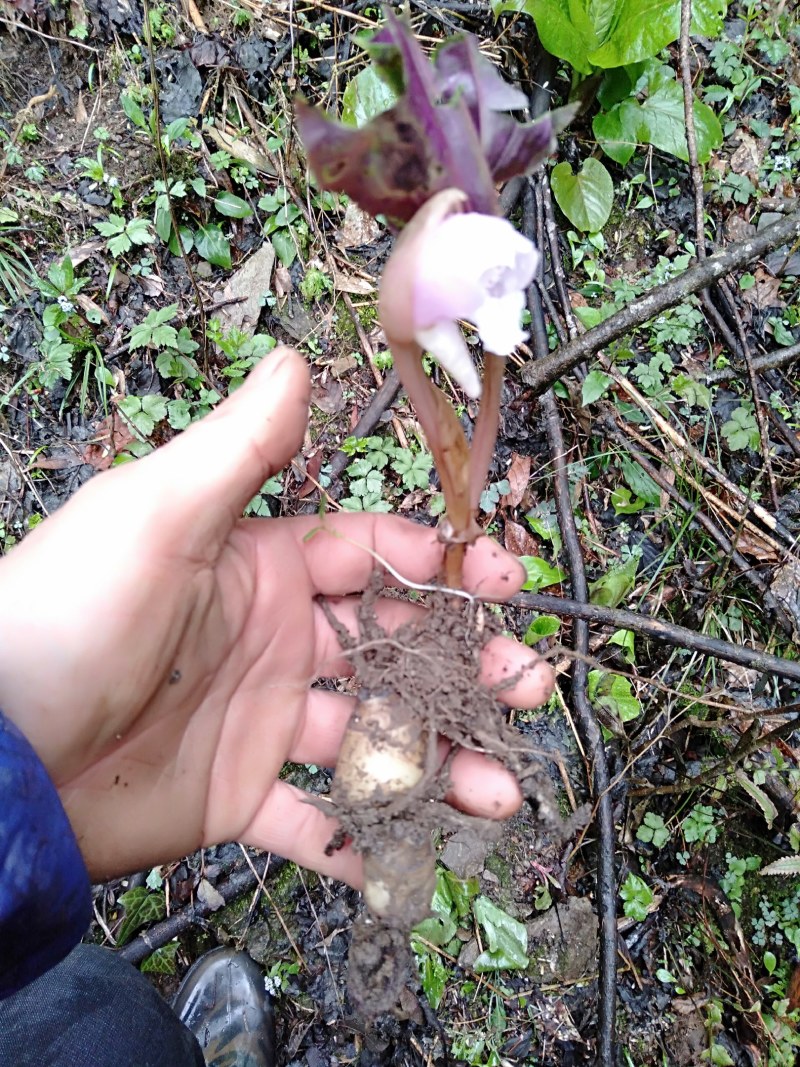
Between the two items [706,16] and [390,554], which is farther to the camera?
[706,16]

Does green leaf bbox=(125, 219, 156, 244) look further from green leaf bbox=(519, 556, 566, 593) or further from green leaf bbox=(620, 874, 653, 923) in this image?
green leaf bbox=(620, 874, 653, 923)

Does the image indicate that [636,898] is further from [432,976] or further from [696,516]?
Answer: [696,516]

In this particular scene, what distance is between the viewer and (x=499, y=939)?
8.03 ft

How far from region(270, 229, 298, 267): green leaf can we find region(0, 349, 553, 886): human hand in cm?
142

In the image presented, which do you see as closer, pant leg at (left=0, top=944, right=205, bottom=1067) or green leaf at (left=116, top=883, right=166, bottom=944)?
pant leg at (left=0, top=944, right=205, bottom=1067)

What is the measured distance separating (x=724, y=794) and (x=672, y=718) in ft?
1.18

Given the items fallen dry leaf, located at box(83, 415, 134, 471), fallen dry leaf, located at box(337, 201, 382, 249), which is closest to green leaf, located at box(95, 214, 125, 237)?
fallen dry leaf, located at box(83, 415, 134, 471)

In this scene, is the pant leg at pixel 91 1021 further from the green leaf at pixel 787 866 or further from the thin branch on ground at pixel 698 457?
the thin branch on ground at pixel 698 457

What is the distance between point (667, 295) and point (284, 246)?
58.6 inches

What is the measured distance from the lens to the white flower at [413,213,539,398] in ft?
4.17

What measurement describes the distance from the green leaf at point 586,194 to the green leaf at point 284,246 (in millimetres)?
1079

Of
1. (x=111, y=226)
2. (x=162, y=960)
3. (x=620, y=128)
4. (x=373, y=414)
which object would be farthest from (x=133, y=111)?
(x=162, y=960)

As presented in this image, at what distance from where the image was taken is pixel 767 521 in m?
2.76


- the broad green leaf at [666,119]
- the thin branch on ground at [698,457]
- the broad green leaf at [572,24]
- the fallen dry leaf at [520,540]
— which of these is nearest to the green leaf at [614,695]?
the fallen dry leaf at [520,540]
